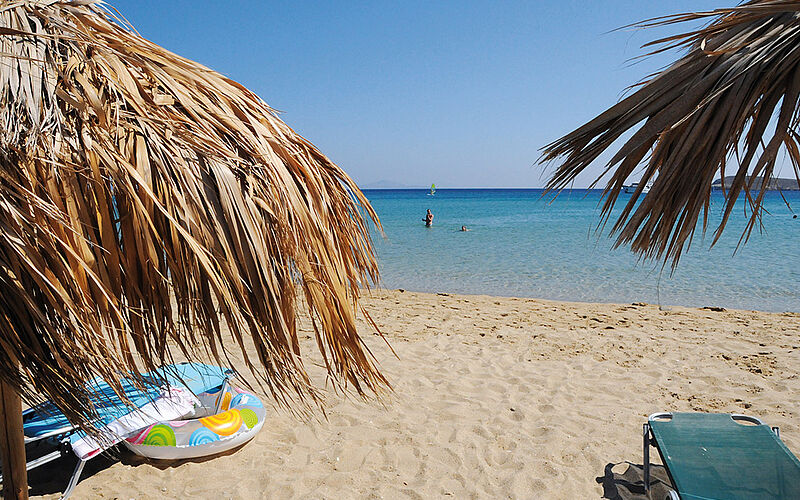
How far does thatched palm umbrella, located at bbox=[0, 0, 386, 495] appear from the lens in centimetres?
149

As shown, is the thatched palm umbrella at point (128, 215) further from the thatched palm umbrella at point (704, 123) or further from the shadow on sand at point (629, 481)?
the shadow on sand at point (629, 481)

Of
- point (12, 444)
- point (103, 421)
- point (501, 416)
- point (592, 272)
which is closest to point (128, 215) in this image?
point (12, 444)

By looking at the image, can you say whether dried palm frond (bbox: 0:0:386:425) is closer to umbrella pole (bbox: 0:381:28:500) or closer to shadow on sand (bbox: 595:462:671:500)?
umbrella pole (bbox: 0:381:28:500)

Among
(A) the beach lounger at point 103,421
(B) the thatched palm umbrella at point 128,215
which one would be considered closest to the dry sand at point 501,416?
(A) the beach lounger at point 103,421

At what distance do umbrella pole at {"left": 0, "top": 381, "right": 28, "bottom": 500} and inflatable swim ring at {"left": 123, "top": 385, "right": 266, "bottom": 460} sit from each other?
1.10 m

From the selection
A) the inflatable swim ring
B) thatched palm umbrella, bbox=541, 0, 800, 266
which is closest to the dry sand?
the inflatable swim ring

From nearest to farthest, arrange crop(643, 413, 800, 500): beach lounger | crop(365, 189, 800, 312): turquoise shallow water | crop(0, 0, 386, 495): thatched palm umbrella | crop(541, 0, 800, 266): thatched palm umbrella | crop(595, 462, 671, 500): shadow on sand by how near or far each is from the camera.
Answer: crop(0, 0, 386, 495): thatched palm umbrella, crop(541, 0, 800, 266): thatched palm umbrella, crop(643, 413, 800, 500): beach lounger, crop(595, 462, 671, 500): shadow on sand, crop(365, 189, 800, 312): turquoise shallow water

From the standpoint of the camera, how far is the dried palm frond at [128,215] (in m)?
1.49

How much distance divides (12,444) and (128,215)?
1411 mm

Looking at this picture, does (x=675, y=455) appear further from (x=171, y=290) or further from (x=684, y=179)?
(x=171, y=290)

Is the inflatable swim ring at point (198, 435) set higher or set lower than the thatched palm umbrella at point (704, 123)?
lower

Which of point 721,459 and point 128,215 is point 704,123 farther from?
point 721,459

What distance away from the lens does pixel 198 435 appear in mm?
3699

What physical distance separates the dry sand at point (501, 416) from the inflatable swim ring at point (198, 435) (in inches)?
5.5
